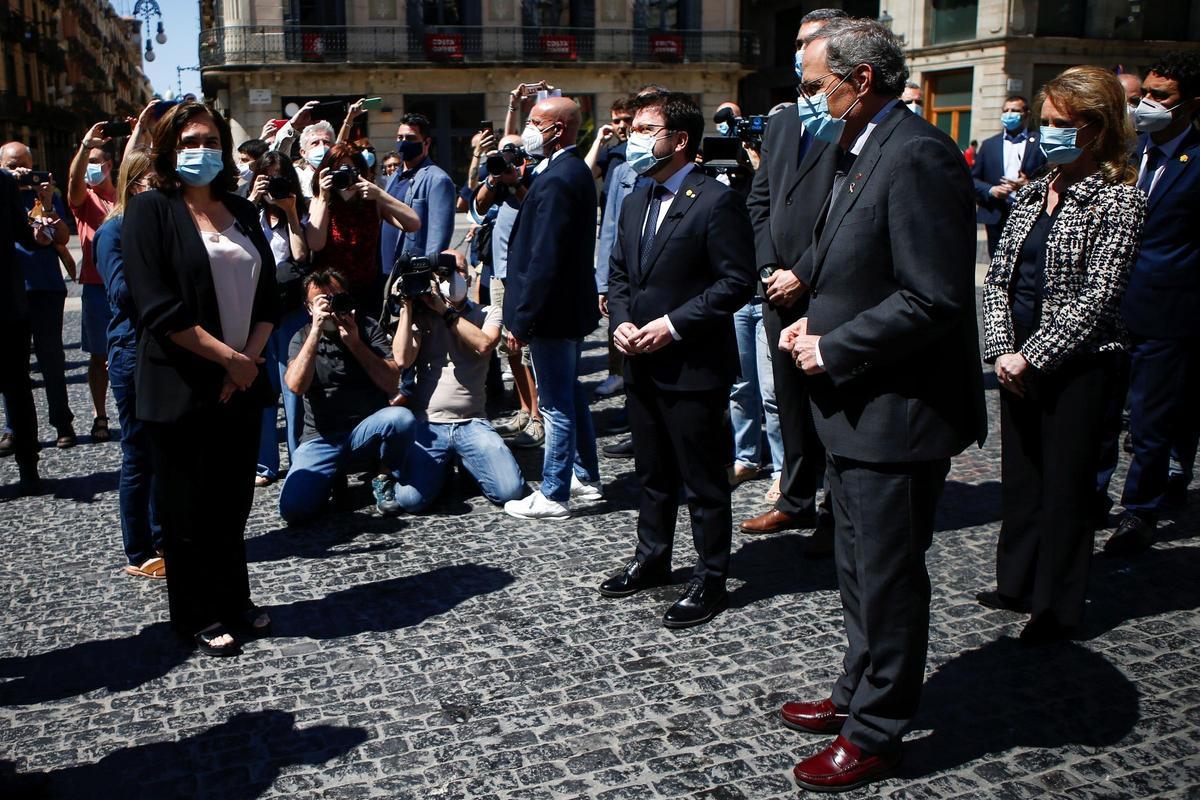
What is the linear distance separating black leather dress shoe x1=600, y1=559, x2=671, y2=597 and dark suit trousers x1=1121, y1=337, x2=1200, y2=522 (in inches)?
88.9

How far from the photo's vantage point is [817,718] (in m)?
3.40

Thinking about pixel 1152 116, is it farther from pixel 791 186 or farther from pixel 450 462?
pixel 450 462

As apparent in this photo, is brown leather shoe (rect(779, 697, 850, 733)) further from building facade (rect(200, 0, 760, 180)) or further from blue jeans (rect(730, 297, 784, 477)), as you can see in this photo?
building facade (rect(200, 0, 760, 180))

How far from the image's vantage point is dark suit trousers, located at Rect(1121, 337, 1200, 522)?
5.00 metres

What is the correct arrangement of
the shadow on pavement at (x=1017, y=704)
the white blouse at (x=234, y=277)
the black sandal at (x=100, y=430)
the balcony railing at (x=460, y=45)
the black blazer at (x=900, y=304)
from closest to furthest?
the black blazer at (x=900, y=304) < the shadow on pavement at (x=1017, y=704) < the white blouse at (x=234, y=277) < the black sandal at (x=100, y=430) < the balcony railing at (x=460, y=45)

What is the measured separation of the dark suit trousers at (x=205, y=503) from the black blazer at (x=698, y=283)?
62.6 inches

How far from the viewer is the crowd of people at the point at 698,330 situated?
2998 millimetres

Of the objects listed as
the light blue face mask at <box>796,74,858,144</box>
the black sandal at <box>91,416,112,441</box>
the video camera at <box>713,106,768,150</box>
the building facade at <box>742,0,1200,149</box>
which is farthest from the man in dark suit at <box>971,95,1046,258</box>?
the building facade at <box>742,0,1200,149</box>

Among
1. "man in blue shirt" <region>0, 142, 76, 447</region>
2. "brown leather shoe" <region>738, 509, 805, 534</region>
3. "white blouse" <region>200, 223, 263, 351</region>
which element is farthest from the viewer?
"man in blue shirt" <region>0, 142, 76, 447</region>

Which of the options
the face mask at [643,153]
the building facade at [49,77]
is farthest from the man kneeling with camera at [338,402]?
the building facade at [49,77]

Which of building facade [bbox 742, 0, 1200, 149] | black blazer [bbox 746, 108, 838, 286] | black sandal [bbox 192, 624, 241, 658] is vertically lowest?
black sandal [bbox 192, 624, 241, 658]

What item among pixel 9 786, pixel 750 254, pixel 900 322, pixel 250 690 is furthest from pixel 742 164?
pixel 9 786

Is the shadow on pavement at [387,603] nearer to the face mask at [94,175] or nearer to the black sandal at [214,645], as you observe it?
the black sandal at [214,645]

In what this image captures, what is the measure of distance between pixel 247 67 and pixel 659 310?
31053mm
